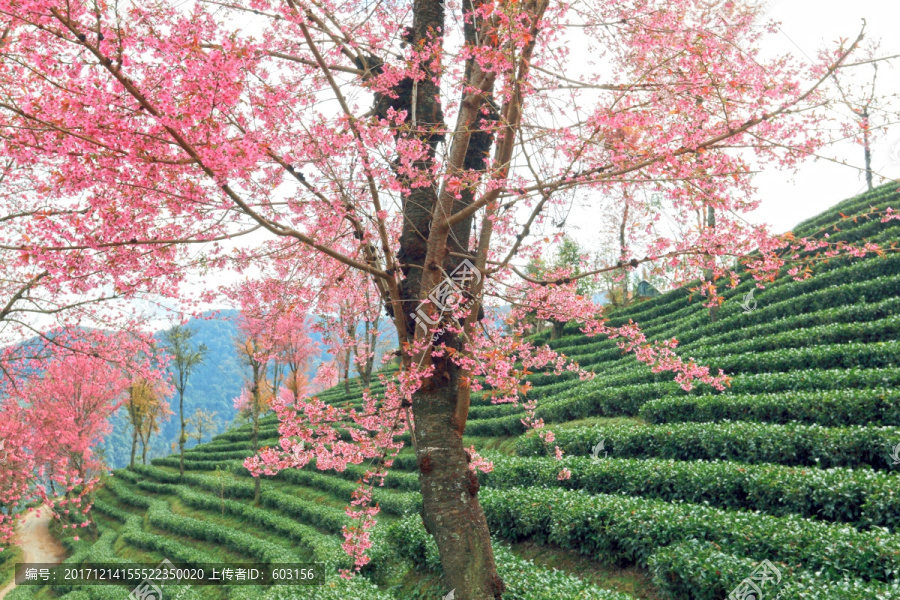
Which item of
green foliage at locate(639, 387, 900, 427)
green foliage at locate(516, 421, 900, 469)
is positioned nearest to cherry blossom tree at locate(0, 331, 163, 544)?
green foliage at locate(516, 421, 900, 469)

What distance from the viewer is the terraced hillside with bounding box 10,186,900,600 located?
5.32 m

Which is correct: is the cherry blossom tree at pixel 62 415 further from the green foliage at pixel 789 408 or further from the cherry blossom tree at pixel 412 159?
the green foliage at pixel 789 408

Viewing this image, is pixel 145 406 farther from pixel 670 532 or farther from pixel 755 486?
pixel 755 486

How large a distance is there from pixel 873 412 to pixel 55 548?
2836 centimetres

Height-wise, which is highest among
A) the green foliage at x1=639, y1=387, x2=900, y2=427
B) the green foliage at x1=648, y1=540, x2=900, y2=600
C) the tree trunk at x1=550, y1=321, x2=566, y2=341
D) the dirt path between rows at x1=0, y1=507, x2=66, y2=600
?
A: the tree trunk at x1=550, y1=321, x2=566, y2=341

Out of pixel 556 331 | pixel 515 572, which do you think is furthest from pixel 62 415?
pixel 515 572

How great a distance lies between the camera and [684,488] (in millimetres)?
7266

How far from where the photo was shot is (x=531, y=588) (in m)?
5.50

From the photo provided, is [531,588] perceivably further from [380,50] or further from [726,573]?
[380,50]

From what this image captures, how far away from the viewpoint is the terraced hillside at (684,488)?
5.32 m

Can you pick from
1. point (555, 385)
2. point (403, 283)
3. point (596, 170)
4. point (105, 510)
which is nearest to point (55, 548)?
point (105, 510)

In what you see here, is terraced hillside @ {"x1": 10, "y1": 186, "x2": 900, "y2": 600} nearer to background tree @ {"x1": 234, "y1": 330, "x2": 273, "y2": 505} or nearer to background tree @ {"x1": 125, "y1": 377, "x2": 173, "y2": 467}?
background tree @ {"x1": 234, "y1": 330, "x2": 273, "y2": 505}

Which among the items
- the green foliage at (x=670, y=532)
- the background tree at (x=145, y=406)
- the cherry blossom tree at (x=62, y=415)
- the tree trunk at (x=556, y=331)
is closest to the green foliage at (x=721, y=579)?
the green foliage at (x=670, y=532)

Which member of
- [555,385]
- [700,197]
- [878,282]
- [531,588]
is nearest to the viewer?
[700,197]
